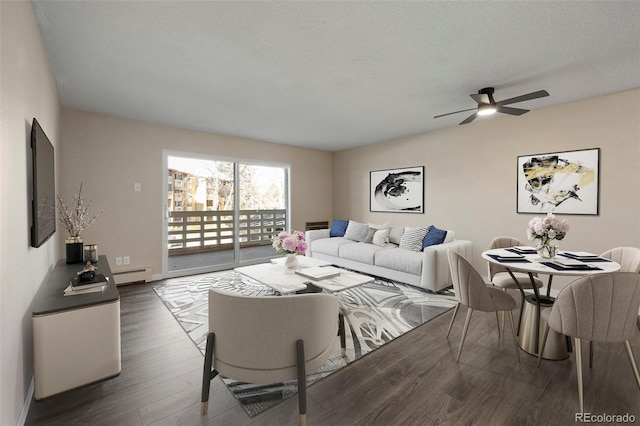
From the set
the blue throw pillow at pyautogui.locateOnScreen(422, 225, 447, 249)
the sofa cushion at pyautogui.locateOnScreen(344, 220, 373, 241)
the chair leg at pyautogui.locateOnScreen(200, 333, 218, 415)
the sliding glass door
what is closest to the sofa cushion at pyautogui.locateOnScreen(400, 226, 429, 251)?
the blue throw pillow at pyautogui.locateOnScreen(422, 225, 447, 249)

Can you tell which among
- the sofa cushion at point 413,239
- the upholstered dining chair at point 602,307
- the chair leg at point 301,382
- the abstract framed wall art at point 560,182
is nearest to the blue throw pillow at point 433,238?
the sofa cushion at point 413,239

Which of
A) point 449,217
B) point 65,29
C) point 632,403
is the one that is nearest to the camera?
point 632,403

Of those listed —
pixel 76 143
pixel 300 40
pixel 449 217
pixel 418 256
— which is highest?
pixel 300 40

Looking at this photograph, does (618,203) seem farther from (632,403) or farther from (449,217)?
(632,403)

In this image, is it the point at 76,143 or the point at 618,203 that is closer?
the point at 618,203

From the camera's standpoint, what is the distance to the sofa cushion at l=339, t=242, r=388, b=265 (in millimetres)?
4516

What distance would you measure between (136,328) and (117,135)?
2869 millimetres

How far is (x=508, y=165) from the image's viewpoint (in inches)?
160

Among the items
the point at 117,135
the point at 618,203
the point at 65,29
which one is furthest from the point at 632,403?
the point at 117,135

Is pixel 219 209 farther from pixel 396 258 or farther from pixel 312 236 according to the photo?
pixel 396 258

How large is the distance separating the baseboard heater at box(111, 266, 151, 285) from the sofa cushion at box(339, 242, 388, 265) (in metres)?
3.12

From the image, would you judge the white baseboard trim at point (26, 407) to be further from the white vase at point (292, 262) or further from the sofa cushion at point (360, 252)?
the sofa cushion at point (360, 252)

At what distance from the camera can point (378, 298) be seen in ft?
11.6

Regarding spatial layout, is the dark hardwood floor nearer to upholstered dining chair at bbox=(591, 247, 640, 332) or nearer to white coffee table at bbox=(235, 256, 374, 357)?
white coffee table at bbox=(235, 256, 374, 357)
